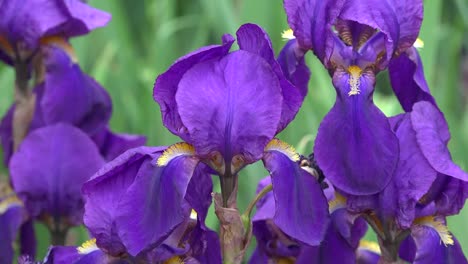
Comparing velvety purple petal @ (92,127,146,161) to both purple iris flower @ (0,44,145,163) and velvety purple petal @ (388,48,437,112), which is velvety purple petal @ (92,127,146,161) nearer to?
purple iris flower @ (0,44,145,163)

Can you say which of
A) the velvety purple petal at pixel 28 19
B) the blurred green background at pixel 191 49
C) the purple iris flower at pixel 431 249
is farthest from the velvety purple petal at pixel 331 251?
the velvety purple petal at pixel 28 19

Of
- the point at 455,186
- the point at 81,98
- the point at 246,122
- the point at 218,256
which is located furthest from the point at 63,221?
the point at 455,186

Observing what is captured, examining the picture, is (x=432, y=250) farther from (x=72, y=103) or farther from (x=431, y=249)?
(x=72, y=103)

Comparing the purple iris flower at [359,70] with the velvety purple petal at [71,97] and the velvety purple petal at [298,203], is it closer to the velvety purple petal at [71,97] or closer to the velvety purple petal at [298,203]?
the velvety purple petal at [298,203]

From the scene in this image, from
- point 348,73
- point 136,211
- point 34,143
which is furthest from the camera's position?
point 34,143

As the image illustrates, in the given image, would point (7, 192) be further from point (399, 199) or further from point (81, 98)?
point (399, 199)

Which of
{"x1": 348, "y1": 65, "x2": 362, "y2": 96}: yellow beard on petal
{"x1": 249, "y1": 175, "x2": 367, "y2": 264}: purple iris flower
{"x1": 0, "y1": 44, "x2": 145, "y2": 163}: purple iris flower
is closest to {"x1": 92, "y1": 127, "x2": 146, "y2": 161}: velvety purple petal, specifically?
{"x1": 0, "y1": 44, "x2": 145, "y2": 163}: purple iris flower

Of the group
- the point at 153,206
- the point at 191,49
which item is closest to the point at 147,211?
the point at 153,206
